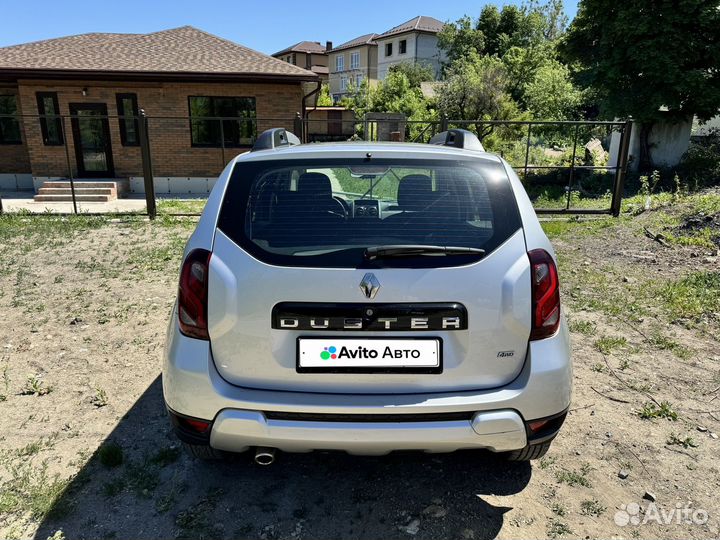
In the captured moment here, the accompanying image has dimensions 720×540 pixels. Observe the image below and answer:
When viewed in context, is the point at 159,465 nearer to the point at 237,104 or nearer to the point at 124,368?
the point at 124,368

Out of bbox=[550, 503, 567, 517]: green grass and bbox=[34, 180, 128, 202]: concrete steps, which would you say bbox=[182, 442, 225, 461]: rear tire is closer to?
bbox=[550, 503, 567, 517]: green grass

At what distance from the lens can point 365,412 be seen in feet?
6.73

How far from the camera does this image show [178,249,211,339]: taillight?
2131mm

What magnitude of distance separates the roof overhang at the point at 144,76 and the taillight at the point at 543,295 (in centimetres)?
1441

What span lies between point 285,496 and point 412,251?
1.39 m

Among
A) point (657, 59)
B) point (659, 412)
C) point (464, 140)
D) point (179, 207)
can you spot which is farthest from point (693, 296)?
point (657, 59)

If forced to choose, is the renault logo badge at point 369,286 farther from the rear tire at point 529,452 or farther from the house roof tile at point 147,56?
the house roof tile at point 147,56

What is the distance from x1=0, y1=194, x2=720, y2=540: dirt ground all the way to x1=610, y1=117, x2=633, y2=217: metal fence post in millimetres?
5637

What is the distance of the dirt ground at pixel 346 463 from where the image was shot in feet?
7.63

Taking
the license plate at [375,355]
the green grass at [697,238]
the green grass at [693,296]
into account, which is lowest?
the green grass at [693,296]

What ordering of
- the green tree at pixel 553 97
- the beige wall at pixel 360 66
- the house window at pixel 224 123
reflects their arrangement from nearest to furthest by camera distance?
the house window at pixel 224 123 < the green tree at pixel 553 97 < the beige wall at pixel 360 66

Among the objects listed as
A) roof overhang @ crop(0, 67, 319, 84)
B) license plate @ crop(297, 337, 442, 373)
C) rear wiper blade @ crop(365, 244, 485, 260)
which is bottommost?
license plate @ crop(297, 337, 442, 373)

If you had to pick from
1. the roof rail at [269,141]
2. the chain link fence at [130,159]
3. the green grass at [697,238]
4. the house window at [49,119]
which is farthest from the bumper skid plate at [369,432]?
the house window at [49,119]

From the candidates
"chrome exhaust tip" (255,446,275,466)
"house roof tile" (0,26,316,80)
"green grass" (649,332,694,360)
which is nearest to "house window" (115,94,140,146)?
"house roof tile" (0,26,316,80)
